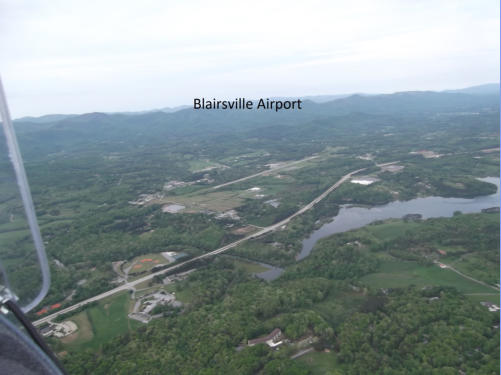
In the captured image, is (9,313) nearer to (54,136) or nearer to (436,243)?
(436,243)

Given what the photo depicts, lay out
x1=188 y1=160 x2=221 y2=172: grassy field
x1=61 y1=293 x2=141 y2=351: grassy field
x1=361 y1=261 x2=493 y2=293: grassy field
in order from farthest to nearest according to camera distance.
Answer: x1=188 y1=160 x2=221 y2=172: grassy field < x1=361 y1=261 x2=493 y2=293: grassy field < x1=61 y1=293 x2=141 y2=351: grassy field

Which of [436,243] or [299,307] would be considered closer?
[299,307]

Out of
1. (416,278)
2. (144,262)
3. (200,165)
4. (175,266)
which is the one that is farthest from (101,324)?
(200,165)

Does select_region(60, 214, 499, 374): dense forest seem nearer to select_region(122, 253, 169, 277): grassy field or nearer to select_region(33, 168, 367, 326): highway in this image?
select_region(33, 168, 367, 326): highway

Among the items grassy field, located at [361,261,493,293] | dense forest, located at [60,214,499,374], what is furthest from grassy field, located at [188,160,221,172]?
grassy field, located at [361,261,493,293]

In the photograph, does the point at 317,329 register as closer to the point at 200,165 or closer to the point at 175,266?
the point at 175,266

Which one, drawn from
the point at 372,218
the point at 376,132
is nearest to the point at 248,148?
the point at 376,132

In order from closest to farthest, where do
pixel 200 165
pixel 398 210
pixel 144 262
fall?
pixel 144 262 < pixel 398 210 < pixel 200 165
